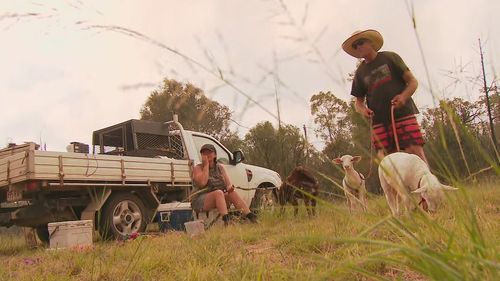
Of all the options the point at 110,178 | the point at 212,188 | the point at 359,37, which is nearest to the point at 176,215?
the point at 212,188

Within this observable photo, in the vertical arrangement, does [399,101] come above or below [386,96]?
below

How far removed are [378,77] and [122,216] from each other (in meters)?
4.61

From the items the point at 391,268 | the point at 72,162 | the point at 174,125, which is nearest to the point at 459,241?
the point at 391,268

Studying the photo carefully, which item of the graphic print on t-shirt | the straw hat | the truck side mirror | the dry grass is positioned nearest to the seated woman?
the dry grass

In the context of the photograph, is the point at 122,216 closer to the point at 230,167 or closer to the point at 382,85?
the point at 230,167

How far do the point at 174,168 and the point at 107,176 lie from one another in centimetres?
143

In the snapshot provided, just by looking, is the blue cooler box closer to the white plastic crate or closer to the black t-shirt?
the white plastic crate

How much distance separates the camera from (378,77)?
15.4 ft

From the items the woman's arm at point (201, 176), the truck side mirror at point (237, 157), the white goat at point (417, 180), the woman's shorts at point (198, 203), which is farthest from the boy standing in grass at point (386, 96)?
the truck side mirror at point (237, 157)

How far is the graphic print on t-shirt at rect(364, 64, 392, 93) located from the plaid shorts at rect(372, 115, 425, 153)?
39cm

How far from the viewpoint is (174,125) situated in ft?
30.6

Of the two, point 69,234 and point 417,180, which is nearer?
point 417,180

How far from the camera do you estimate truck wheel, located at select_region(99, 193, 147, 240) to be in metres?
7.14

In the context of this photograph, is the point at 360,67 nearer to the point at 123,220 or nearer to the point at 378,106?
the point at 378,106
